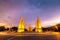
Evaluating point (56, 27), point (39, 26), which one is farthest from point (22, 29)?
point (56, 27)

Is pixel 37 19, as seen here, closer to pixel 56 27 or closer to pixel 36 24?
pixel 36 24

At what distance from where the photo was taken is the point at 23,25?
3994 inches

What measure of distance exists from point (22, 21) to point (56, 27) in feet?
70.1

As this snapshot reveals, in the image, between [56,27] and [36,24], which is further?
[36,24]

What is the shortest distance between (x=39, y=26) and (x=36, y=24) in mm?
2125

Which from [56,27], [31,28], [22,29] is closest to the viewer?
[56,27]

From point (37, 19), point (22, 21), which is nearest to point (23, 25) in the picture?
point (22, 21)

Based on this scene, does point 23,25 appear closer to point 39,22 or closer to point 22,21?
point 22,21

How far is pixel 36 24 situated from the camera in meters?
101

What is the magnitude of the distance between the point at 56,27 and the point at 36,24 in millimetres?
15388

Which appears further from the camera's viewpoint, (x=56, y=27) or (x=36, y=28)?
(x=36, y=28)

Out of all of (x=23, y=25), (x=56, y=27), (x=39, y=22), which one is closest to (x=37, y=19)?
(x=39, y=22)

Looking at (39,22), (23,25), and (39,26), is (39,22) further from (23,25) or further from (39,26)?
(23,25)

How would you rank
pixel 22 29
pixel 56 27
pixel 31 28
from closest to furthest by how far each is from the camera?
pixel 56 27 → pixel 22 29 → pixel 31 28
